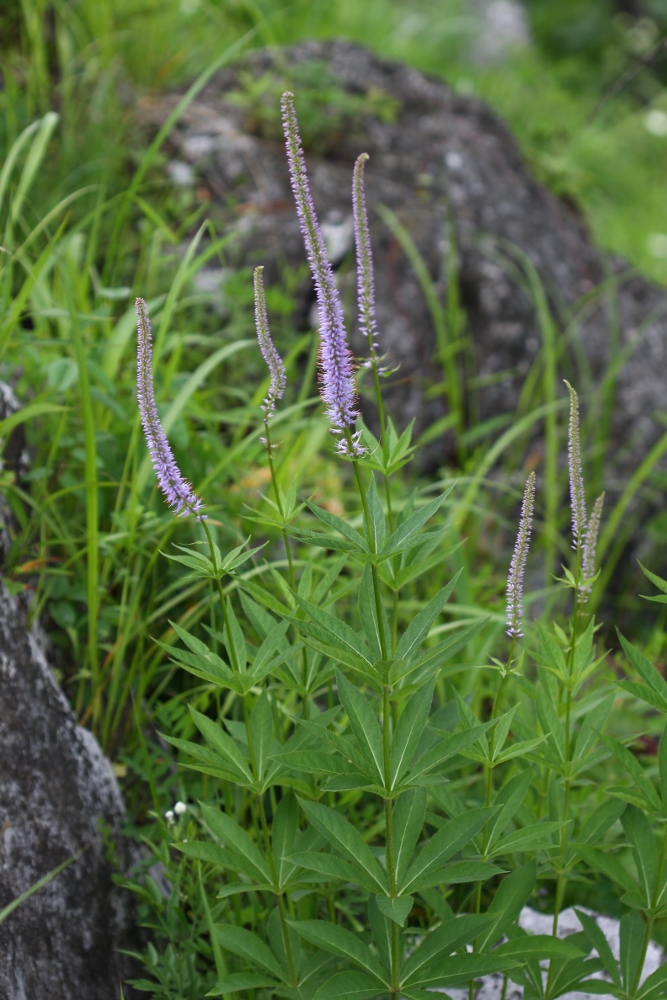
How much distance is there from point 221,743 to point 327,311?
885 millimetres

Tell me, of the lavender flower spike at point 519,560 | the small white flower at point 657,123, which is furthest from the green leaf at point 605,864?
the small white flower at point 657,123

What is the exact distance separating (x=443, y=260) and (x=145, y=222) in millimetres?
1513

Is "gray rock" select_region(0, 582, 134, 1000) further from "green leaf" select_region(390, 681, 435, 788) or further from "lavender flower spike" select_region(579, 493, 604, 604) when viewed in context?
"lavender flower spike" select_region(579, 493, 604, 604)

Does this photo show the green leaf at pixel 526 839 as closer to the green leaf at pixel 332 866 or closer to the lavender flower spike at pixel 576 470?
the green leaf at pixel 332 866

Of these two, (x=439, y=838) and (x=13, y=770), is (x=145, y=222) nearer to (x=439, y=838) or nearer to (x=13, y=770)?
(x=13, y=770)

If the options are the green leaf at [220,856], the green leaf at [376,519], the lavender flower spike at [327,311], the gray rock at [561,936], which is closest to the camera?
the lavender flower spike at [327,311]

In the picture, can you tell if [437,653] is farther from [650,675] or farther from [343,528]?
[650,675]

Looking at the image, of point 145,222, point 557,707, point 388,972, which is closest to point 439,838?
point 388,972

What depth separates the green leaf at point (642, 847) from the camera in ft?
5.63

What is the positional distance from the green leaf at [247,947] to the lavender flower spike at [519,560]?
2.62 ft

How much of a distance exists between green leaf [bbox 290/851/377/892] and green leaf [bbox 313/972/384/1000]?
0.17 m

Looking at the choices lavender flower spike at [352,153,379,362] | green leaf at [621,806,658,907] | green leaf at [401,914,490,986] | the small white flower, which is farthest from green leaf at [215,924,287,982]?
the small white flower

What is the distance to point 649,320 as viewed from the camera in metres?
4.80

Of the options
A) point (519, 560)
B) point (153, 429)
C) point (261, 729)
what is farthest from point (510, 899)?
point (153, 429)
